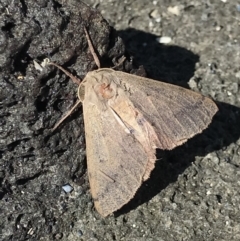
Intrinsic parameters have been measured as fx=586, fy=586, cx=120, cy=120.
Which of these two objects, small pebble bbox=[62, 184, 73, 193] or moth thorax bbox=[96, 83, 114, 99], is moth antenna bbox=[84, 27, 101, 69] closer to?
moth thorax bbox=[96, 83, 114, 99]

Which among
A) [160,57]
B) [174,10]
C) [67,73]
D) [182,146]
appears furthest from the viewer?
[174,10]

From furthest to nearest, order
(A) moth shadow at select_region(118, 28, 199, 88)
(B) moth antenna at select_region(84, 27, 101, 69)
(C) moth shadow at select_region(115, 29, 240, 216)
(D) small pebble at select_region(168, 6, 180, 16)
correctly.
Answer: (D) small pebble at select_region(168, 6, 180, 16), (A) moth shadow at select_region(118, 28, 199, 88), (C) moth shadow at select_region(115, 29, 240, 216), (B) moth antenna at select_region(84, 27, 101, 69)

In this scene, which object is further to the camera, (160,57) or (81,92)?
(160,57)

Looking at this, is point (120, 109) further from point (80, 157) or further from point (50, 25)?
point (50, 25)

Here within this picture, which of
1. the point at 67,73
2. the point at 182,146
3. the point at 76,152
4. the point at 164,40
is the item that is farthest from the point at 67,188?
the point at 164,40

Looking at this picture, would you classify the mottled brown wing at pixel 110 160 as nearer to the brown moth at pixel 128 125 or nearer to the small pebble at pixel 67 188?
the brown moth at pixel 128 125

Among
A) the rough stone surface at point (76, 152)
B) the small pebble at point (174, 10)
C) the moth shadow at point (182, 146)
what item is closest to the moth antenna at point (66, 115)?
the rough stone surface at point (76, 152)

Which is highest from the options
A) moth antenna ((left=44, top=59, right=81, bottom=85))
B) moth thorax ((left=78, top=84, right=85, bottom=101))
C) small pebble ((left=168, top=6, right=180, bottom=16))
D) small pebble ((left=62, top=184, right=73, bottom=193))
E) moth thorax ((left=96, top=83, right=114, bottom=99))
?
moth antenna ((left=44, top=59, right=81, bottom=85))

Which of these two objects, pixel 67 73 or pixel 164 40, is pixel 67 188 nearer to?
pixel 67 73

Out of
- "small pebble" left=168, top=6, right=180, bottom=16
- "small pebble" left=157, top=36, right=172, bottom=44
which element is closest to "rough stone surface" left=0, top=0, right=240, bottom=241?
"small pebble" left=157, top=36, right=172, bottom=44
